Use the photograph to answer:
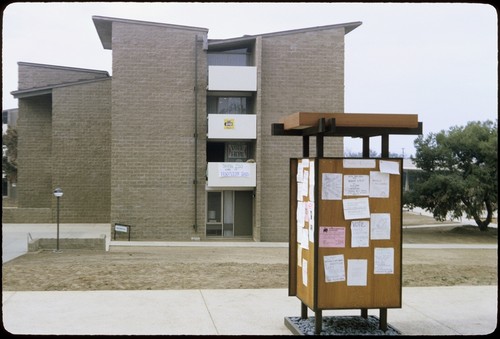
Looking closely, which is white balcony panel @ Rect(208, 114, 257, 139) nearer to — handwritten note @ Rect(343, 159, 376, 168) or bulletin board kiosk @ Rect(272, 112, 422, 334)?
bulletin board kiosk @ Rect(272, 112, 422, 334)

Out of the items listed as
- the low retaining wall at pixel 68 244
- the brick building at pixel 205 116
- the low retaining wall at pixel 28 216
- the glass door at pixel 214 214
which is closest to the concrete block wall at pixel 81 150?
the low retaining wall at pixel 28 216

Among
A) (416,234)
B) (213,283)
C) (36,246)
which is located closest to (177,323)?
(213,283)

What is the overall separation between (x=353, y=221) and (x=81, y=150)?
31207mm

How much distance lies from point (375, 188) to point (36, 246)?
1581 centimetres

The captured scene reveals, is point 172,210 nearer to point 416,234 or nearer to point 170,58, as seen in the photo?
point 170,58

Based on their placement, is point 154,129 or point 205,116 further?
point 205,116

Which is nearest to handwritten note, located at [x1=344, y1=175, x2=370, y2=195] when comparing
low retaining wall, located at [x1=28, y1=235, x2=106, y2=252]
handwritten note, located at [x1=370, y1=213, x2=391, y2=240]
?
handwritten note, located at [x1=370, y1=213, x2=391, y2=240]

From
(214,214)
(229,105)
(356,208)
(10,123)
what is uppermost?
(10,123)

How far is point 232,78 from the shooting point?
98.4 feet

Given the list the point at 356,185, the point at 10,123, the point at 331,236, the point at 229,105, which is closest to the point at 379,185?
the point at 356,185

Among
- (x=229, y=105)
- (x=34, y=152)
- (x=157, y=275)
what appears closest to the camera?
(x=157, y=275)

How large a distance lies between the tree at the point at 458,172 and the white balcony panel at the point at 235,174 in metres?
10.8

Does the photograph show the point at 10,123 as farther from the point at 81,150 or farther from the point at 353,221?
the point at 353,221

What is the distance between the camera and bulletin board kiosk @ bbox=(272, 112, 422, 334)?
23.1ft
